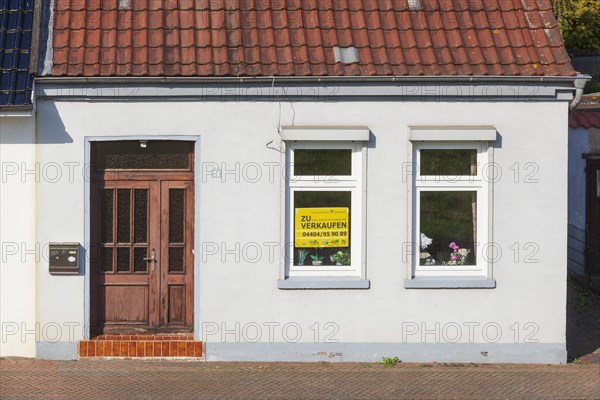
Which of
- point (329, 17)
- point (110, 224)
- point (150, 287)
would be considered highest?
point (329, 17)

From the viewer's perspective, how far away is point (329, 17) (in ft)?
39.9

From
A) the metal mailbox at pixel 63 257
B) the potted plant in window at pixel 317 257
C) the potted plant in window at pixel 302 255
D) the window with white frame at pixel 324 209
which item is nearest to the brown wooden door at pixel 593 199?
the window with white frame at pixel 324 209

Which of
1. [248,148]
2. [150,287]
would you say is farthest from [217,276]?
[248,148]

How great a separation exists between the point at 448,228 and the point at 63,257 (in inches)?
191

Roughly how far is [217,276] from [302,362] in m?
1.52

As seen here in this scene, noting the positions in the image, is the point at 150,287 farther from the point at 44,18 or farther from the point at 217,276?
the point at 44,18

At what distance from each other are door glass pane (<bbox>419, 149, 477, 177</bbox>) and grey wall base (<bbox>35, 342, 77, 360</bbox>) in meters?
4.92

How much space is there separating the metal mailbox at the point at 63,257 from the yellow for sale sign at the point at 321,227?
2.75 meters

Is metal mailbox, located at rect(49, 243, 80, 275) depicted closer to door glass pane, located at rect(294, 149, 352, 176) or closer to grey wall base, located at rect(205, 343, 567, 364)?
grey wall base, located at rect(205, 343, 567, 364)

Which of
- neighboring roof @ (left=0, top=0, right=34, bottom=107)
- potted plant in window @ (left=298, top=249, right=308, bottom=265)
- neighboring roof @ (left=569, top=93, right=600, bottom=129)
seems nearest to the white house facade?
potted plant in window @ (left=298, top=249, right=308, bottom=265)

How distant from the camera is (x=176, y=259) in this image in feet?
39.1

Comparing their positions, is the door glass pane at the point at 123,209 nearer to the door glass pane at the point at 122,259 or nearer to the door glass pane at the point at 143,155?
the door glass pane at the point at 122,259

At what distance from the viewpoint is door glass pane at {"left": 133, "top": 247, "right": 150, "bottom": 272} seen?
1189cm

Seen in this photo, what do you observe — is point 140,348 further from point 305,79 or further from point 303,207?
point 305,79
